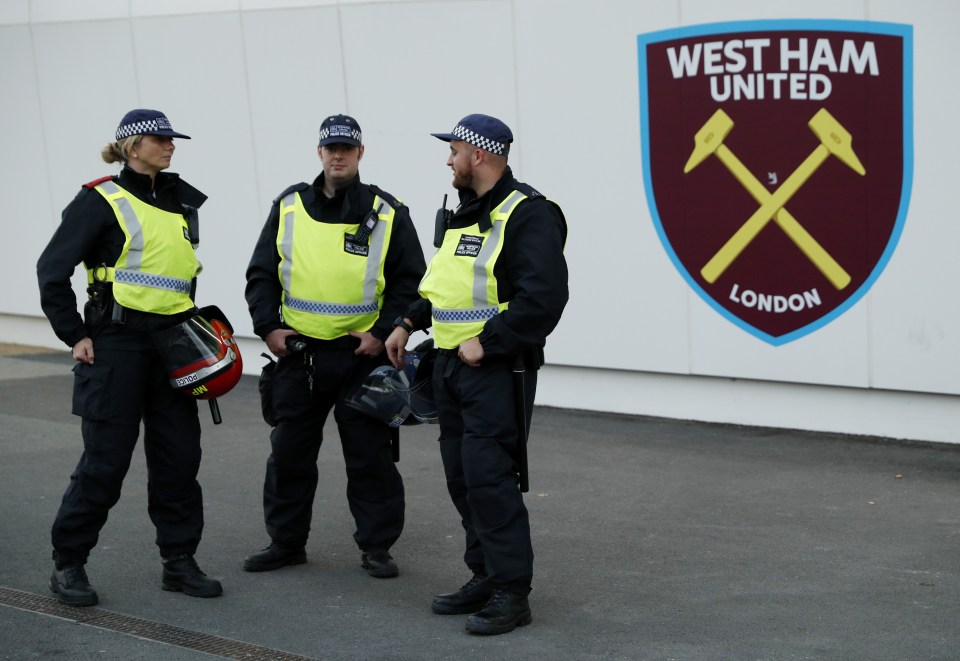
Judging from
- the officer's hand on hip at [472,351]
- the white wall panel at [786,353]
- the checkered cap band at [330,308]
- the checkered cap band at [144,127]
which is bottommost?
the white wall panel at [786,353]

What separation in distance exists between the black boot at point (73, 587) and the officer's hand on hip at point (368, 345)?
4.97 feet

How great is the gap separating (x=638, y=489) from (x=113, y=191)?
3350 mm

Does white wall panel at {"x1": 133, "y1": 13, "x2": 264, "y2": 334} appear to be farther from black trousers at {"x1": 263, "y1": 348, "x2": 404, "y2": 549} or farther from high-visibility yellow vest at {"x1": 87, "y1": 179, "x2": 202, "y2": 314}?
high-visibility yellow vest at {"x1": 87, "y1": 179, "x2": 202, "y2": 314}

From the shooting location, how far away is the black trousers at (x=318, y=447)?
6.37m

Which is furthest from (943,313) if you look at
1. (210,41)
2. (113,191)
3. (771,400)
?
(210,41)

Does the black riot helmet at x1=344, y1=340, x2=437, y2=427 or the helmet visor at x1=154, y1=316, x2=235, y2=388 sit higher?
the helmet visor at x1=154, y1=316, x2=235, y2=388

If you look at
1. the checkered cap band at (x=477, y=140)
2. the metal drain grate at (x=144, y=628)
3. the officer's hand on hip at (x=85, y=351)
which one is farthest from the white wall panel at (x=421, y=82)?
the metal drain grate at (x=144, y=628)

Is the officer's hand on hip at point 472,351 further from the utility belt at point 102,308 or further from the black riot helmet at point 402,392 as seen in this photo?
the utility belt at point 102,308

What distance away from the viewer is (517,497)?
550 cm

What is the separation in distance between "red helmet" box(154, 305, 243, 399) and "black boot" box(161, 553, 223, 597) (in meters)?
0.74

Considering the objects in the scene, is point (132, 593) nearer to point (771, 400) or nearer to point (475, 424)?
point (475, 424)

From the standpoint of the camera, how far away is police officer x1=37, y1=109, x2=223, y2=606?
586 centimetres

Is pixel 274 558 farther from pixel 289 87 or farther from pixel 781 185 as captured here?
pixel 289 87

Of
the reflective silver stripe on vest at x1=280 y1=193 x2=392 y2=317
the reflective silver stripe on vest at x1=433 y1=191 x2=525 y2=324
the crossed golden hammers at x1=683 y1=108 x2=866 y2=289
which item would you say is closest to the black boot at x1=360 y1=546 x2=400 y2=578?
the reflective silver stripe on vest at x1=280 y1=193 x2=392 y2=317
